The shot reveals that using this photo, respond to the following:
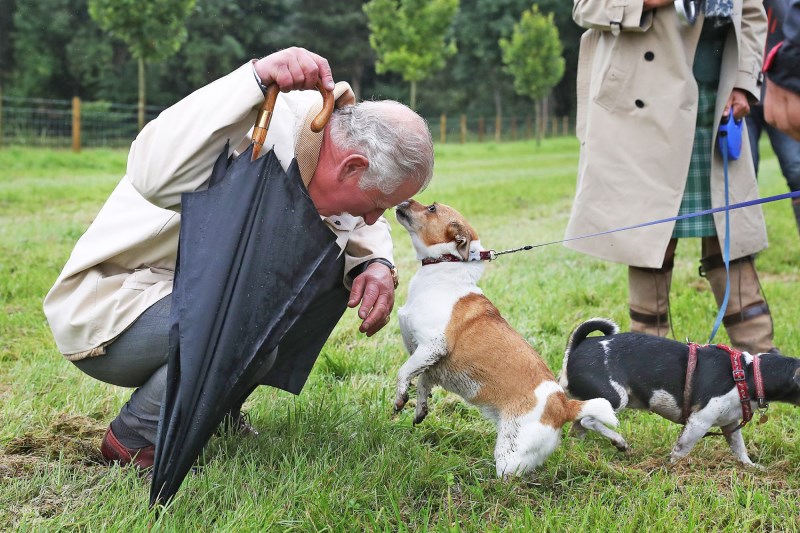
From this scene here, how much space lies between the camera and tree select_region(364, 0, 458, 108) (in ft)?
106

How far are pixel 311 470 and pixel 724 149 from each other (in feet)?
8.31

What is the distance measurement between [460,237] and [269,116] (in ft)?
3.13

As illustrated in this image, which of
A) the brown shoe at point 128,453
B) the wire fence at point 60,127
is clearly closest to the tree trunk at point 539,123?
the wire fence at point 60,127

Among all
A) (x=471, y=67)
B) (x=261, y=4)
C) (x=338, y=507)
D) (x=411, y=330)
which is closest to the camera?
(x=338, y=507)

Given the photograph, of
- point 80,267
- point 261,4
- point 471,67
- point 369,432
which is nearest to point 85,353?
point 80,267

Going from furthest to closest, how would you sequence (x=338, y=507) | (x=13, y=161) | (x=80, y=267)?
(x=13, y=161) < (x=80, y=267) < (x=338, y=507)

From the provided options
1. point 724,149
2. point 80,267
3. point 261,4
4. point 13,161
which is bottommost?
point 13,161

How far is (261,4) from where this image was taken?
142 feet

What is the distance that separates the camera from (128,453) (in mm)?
2617

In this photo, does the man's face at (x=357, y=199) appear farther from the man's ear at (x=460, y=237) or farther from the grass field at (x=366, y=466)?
the grass field at (x=366, y=466)

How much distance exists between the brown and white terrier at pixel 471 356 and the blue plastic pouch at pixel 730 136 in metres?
1.56

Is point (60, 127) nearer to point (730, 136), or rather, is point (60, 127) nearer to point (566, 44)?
point (730, 136)

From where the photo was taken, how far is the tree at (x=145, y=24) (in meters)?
21.7

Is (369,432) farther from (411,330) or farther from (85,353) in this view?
(85,353)
